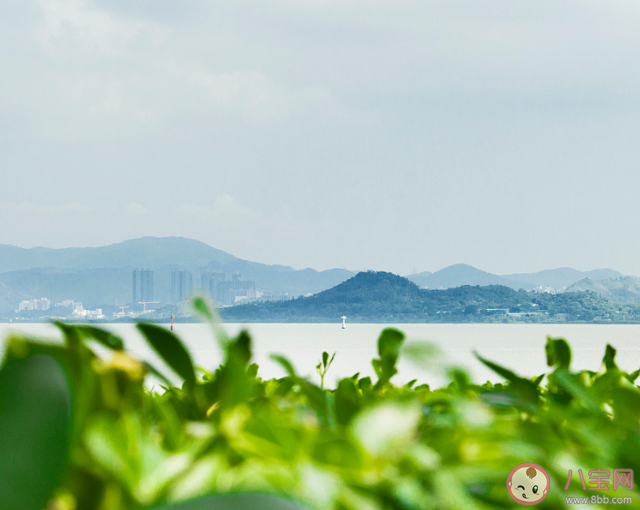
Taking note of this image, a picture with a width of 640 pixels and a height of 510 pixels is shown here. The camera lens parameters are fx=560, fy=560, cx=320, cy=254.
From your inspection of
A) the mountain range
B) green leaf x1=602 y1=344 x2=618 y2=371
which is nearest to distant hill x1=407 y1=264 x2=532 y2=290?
the mountain range

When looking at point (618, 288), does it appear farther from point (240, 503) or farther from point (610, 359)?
point (240, 503)

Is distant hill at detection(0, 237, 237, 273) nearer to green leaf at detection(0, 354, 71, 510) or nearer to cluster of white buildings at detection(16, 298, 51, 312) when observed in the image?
cluster of white buildings at detection(16, 298, 51, 312)

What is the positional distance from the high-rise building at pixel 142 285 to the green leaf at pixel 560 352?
1159 inches

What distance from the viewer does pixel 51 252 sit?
38.6 meters

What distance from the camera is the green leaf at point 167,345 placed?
9.7 inches

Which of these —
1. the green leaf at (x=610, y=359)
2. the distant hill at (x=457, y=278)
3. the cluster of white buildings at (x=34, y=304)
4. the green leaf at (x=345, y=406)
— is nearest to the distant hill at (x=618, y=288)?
the distant hill at (x=457, y=278)

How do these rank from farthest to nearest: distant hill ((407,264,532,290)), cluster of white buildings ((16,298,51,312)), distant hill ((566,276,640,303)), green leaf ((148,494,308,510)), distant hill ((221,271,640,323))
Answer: distant hill ((407,264,532,290)) → cluster of white buildings ((16,298,51,312)) → distant hill ((566,276,640,303)) → distant hill ((221,271,640,323)) → green leaf ((148,494,308,510))

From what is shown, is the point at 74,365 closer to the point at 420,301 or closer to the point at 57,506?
the point at 57,506

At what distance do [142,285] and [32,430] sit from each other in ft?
103

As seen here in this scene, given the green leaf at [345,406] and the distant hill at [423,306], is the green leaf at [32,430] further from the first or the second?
the distant hill at [423,306]

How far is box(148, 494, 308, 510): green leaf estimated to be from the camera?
12cm

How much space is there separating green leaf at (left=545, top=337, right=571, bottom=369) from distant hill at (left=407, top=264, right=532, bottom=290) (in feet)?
111

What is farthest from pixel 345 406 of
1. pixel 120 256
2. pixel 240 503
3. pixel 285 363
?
pixel 120 256

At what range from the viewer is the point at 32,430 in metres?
0.14
